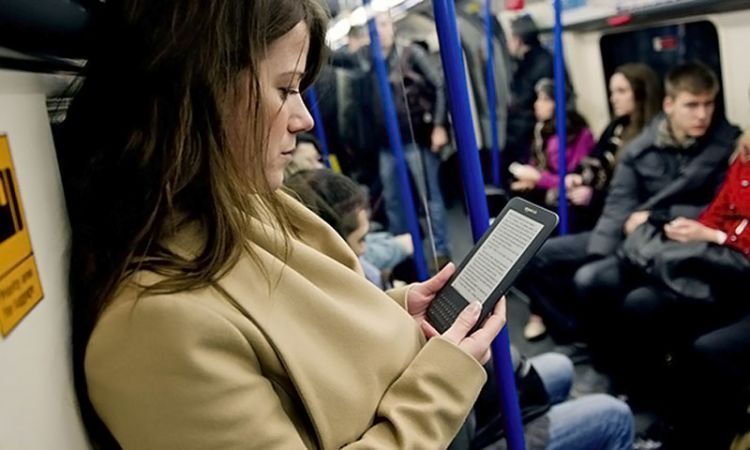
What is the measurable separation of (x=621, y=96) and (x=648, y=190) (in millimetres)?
568

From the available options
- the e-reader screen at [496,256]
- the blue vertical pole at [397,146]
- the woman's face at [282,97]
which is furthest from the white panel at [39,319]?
the blue vertical pole at [397,146]

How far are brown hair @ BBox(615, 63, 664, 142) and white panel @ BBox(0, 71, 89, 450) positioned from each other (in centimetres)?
303

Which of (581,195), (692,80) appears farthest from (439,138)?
(692,80)

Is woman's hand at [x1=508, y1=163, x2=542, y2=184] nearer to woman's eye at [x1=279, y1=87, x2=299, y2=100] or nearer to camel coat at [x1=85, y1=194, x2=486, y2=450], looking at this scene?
camel coat at [x1=85, y1=194, x2=486, y2=450]

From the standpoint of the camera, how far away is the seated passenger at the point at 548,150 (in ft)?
12.5

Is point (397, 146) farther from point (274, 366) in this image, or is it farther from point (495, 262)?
point (274, 366)

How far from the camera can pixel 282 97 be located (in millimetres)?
852

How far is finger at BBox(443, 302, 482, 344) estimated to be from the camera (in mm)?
951

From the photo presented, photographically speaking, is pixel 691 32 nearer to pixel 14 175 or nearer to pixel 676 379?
pixel 676 379

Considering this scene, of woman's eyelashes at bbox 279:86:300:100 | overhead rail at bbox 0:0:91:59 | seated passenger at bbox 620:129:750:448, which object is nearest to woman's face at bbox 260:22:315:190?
woman's eyelashes at bbox 279:86:300:100

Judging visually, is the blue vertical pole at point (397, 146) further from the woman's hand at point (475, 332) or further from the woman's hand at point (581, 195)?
the woman's hand at point (475, 332)

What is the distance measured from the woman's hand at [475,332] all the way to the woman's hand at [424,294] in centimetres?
17

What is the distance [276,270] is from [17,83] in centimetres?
34

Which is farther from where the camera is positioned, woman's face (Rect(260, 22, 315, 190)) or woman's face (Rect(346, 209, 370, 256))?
woman's face (Rect(346, 209, 370, 256))
